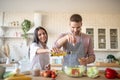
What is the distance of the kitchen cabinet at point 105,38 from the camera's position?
4.25m

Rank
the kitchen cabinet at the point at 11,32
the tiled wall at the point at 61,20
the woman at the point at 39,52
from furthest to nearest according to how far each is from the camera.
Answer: the tiled wall at the point at 61,20 → the kitchen cabinet at the point at 11,32 → the woman at the point at 39,52

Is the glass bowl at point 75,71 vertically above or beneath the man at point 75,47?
beneath

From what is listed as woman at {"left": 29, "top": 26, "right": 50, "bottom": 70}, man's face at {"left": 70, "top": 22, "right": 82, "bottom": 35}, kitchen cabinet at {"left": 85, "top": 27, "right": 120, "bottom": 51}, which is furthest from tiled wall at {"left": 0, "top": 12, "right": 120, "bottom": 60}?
man's face at {"left": 70, "top": 22, "right": 82, "bottom": 35}

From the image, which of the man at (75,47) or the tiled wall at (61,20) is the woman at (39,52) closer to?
the man at (75,47)

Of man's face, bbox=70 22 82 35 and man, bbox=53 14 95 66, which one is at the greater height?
man's face, bbox=70 22 82 35

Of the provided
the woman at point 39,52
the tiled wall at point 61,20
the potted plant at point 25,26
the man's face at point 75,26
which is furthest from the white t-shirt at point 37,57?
the tiled wall at point 61,20

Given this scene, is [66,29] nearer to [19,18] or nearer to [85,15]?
[85,15]

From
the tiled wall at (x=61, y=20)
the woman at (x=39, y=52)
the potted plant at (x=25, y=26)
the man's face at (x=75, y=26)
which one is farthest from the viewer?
the tiled wall at (x=61, y=20)

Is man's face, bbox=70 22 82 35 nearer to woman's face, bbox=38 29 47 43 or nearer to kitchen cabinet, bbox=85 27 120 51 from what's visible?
woman's face, bbox=38 29 47 43

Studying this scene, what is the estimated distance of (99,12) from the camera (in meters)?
4.61

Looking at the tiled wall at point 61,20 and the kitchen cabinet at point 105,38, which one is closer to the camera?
the kitchen cabinet at point 105,38

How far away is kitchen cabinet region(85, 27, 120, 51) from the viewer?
4.25 meters

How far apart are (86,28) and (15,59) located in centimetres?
205

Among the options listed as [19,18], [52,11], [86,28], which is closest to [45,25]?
[52,11]
